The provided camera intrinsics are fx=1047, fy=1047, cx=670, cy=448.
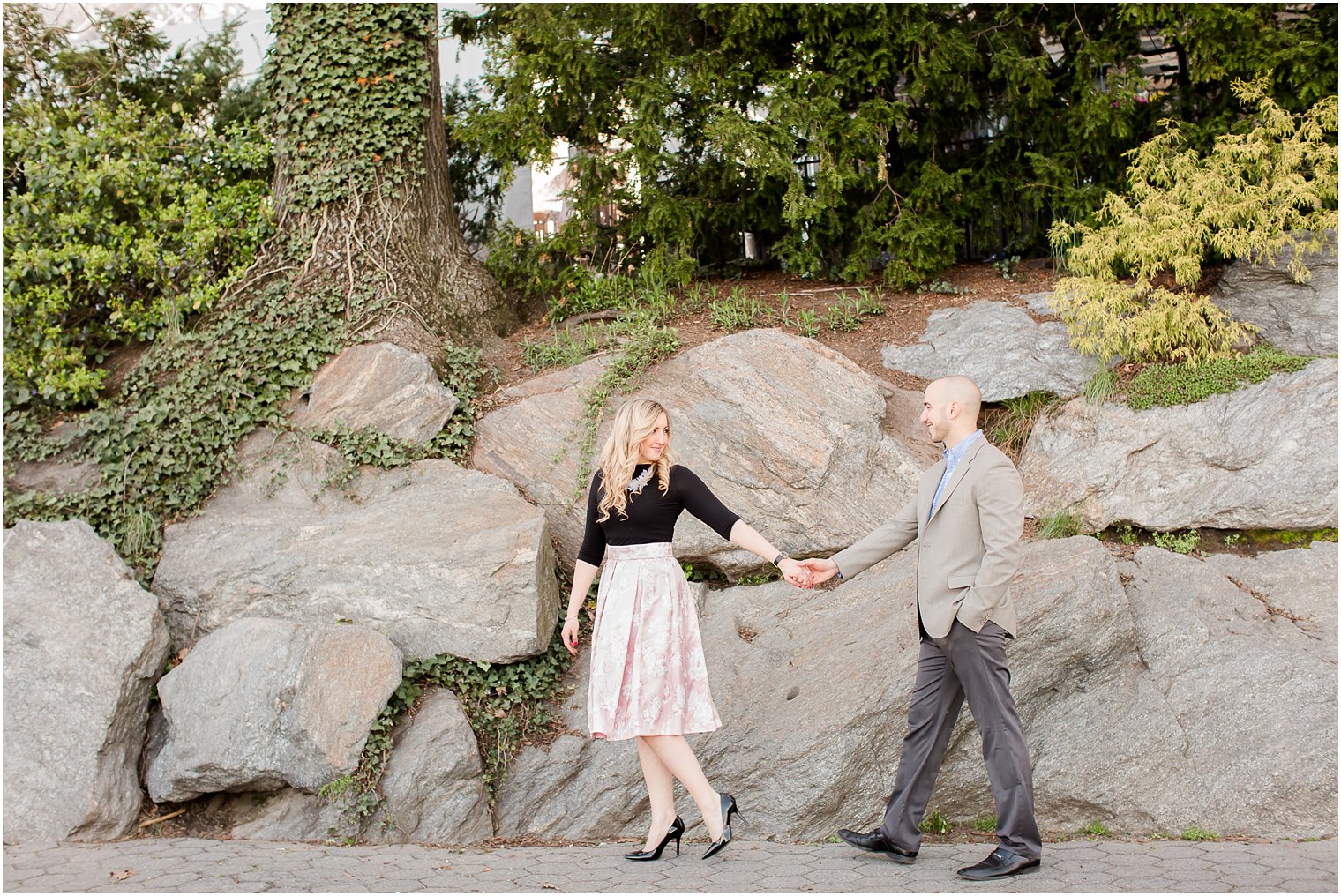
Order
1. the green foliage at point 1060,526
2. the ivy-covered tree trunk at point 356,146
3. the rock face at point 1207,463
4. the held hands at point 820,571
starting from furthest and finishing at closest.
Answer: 1. the ivy-covered tree trunk at point 356,146
2. the green foliage at point 1060,526
3. the rock face at point 1207,463
4. the held hands at point 820,571

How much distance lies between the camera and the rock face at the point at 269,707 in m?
5.47

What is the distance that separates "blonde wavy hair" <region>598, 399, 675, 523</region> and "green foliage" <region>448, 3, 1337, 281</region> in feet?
14.0

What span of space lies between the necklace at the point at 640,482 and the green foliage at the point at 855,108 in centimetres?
434

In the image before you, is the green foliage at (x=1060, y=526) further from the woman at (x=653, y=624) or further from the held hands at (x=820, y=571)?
the woman at (x=653, y=624)

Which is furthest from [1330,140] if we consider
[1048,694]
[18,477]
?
[18,477]

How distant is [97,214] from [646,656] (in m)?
5.97

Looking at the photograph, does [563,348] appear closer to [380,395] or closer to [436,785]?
[380,395]

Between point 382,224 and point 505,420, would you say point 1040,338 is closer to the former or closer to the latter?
point 505,420

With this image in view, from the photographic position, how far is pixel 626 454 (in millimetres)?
4789

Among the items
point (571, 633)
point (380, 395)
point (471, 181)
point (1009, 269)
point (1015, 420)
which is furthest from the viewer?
point (471, 181)

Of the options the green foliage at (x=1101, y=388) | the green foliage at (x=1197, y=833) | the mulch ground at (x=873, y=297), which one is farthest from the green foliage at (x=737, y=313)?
the green foliage at (x=1197, y=833)

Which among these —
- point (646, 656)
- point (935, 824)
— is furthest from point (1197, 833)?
point (646, 656)

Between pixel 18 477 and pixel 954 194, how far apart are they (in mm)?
7789

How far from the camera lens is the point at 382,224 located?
849cm
